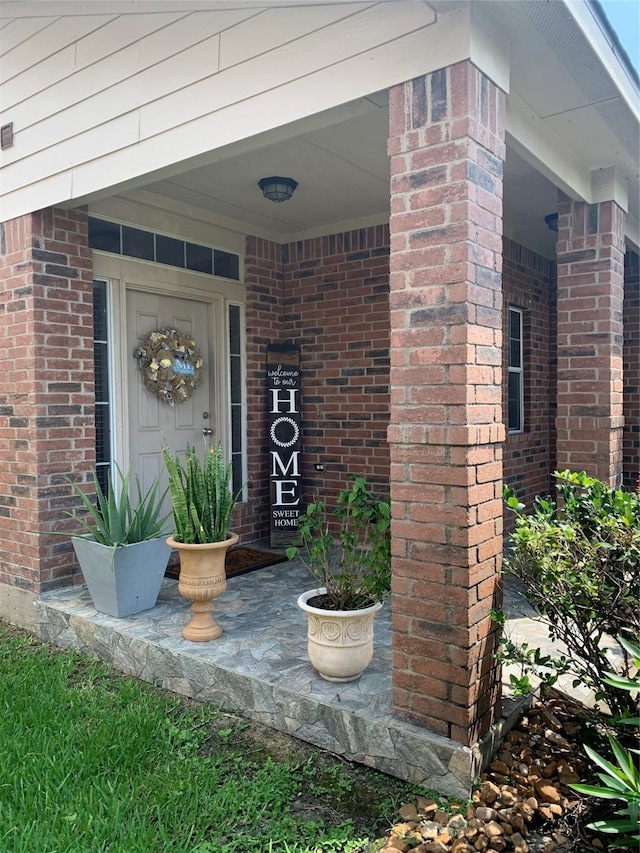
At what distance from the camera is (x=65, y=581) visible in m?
4.15

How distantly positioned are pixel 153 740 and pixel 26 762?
0.49 m

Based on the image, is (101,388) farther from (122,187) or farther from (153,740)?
(153,740)

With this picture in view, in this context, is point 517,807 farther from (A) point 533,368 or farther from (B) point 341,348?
(A) point 533,368

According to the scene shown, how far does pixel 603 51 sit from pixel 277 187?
7.41ft

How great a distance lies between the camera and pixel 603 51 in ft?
8.87

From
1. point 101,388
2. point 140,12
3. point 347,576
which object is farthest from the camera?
point 101,388

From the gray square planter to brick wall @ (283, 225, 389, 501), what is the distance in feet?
7.01

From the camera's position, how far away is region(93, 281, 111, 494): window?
4496 millimetres

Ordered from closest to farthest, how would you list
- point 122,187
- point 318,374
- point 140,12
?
point 140,12 → point 122,187 → point 318,374

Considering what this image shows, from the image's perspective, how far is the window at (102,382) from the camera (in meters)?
4.50

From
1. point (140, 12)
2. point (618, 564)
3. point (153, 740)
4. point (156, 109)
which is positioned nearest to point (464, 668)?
point (618, 564)

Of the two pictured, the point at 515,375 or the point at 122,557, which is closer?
the point at 122,557

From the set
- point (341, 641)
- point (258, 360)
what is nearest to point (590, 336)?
point (341, 641)

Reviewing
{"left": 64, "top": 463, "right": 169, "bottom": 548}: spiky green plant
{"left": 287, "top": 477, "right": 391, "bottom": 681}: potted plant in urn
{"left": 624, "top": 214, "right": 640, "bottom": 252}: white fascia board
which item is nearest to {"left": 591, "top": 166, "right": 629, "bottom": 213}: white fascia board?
{"left": 624, "top": 214, "right": 640, "bottom": 252}: white fascia board
